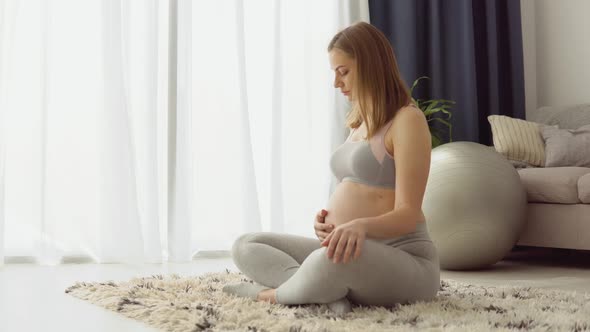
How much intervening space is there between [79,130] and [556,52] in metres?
2.97

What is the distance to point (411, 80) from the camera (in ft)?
13.7

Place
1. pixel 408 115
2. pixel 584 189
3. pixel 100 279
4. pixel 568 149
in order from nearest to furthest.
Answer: pixel 408 115
pixel 100 279
pixel 584 189
pixel 568 149

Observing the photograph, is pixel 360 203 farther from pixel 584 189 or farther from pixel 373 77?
pixel 584 189

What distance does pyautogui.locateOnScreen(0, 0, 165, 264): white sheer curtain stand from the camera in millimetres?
3158

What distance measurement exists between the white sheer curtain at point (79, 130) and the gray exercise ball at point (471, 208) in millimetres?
1299

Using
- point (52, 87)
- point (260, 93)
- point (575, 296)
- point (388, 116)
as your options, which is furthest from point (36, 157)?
point (575, 296)

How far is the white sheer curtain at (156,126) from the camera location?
3.18 metres

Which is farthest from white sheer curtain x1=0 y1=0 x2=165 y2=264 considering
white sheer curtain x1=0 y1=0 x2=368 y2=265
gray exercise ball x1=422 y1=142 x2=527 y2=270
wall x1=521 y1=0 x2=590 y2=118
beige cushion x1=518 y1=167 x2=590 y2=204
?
wall x1=521 y1=0 x2=590 y2=118

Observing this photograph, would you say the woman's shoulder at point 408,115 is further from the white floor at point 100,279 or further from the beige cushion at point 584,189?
the beige cushion at point 584,189

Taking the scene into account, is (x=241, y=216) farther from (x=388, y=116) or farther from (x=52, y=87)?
(x=388, y=116)

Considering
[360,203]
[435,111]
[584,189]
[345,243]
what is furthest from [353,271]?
[435,111]

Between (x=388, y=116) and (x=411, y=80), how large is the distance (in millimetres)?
2331

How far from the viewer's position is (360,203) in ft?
6.21

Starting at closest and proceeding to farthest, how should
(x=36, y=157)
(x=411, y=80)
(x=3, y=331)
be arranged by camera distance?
(x=3, y=331)
(x=36, y=157)
(x=411, y=80)
